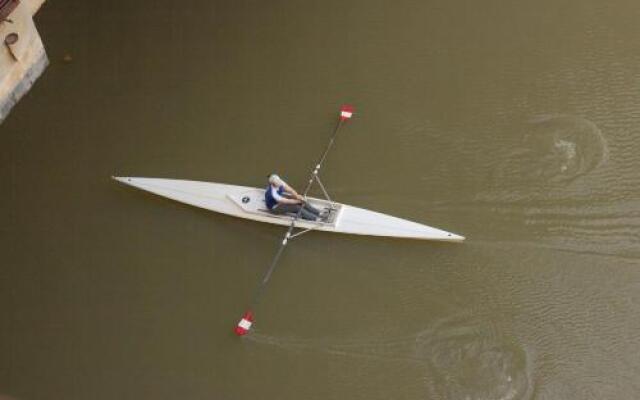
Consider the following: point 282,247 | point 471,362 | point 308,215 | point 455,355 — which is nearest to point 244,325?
point 282,247

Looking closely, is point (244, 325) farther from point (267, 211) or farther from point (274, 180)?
point (274, 180)

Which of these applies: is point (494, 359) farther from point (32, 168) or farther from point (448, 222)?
point (32, 168)

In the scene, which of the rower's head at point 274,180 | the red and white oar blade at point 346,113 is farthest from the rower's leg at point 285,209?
the red and white oar blade at point 346,113

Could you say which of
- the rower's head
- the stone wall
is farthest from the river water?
the stone wall

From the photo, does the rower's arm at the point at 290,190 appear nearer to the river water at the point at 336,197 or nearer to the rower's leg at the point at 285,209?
the rower's leg at the point at 285,209

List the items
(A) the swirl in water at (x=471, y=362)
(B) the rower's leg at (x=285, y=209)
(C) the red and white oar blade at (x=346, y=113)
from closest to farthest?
(A) the swirl in water at (x=471, y=362) < (B) the rower's leg at (x=285, y=209) < (C) the red and white oar blade at (x=346, y=113)

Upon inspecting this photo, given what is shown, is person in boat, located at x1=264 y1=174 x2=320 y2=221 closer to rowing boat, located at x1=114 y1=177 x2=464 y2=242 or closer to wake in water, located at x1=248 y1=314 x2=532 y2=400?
rowing boat, located at x1=114 y1=177 x2=464 y2=242

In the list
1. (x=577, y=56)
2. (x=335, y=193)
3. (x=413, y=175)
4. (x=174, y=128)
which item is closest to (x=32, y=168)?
(x=174, y=128)
